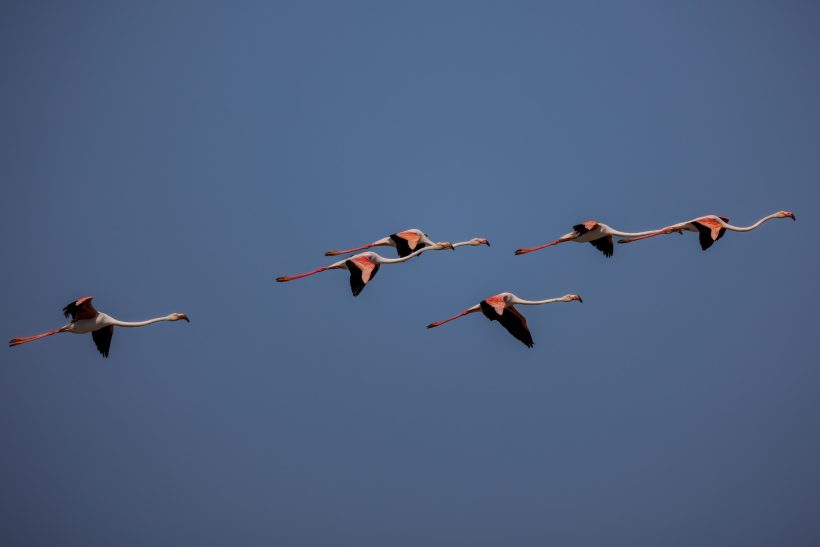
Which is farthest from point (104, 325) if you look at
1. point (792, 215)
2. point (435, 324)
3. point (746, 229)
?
point (792, 215)

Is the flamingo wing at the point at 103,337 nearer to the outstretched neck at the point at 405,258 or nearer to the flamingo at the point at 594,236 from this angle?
the outstretched neck at the point at 405,258

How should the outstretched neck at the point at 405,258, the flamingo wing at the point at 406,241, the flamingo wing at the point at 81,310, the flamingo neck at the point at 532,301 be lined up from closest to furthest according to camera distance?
the flamingo wing at the point at 81,310 < the flamingo neck at the point at 532,301 < the outstretched neck at the point at 405,258 < the flamingo wing at the point at 406,241

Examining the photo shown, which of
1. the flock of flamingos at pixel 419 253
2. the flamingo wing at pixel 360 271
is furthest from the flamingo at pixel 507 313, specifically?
Answer: the flamingo wing at pixel 360 271

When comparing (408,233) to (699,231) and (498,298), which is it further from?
(699,231)

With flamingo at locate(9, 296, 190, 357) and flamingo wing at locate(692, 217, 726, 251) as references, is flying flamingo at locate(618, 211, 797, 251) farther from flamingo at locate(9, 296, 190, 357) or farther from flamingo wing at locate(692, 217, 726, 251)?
flamingo at locate(9, 296, 190, 357)

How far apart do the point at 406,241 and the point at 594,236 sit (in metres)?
4.65

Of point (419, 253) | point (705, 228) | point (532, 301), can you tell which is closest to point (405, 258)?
point (419, 253)

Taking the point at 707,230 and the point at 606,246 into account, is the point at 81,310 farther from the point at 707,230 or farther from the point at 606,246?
the point at 707,230

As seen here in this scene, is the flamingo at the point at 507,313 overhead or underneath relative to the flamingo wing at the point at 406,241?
underneath

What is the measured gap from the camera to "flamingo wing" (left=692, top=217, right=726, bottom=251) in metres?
30.1

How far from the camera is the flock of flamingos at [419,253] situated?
27.5 meters

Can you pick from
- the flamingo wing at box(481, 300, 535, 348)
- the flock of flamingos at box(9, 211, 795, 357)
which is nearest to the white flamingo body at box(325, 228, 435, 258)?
the flock of flamingos at box(9, 211, 795, 357)

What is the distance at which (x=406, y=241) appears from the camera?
1238 inches

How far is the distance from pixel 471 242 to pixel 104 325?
978cm
